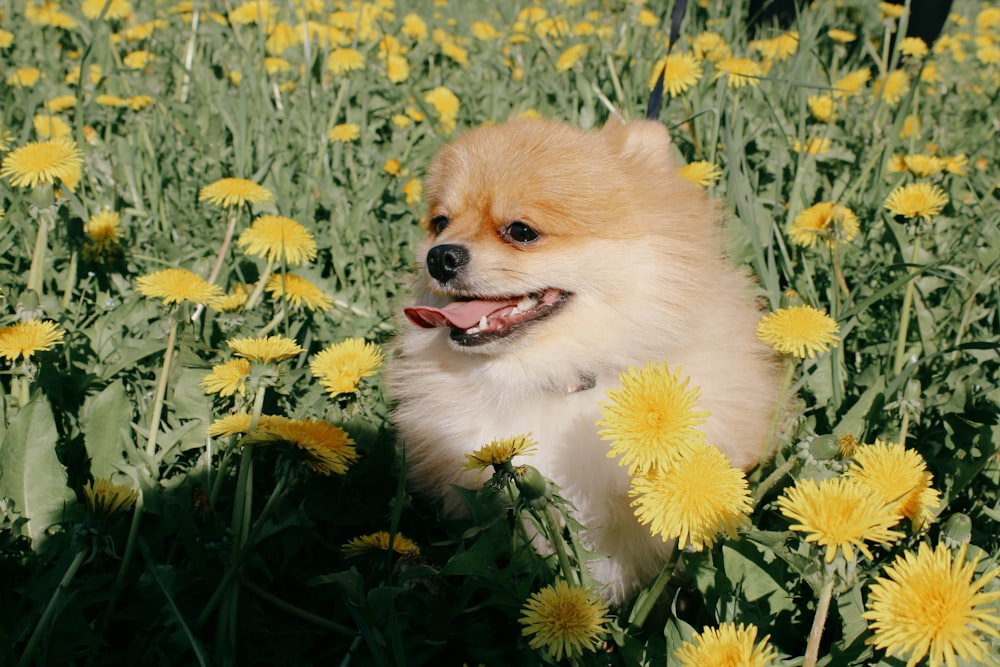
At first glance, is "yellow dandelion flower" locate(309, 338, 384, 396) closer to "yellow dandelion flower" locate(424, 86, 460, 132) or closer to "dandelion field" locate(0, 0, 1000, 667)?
"dandelion field" locate(0, 0, 1000, 667)

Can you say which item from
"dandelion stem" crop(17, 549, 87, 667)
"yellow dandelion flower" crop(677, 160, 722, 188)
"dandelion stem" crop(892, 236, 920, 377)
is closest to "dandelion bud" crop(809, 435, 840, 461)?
"dandelion stem" crop(892, 236, 920, 377)

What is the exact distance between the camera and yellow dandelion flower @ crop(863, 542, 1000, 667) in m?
0.92

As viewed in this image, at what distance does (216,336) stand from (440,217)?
0.84 m

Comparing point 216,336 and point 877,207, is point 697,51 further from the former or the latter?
point 216,336

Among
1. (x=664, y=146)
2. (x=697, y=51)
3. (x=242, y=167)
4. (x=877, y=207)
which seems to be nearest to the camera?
(x=664, y=146)

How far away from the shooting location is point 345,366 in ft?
6.40

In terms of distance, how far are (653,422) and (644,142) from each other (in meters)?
1.47

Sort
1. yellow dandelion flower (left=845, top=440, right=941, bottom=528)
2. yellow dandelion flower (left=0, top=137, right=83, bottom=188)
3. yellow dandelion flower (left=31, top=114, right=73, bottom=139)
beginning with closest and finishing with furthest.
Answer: yellow dandelion flower (left=845, top=440, right=941, bottom=528) → yellow dandelion flower (left=0, top=137, right=83, bottom=188) → yellow dandelion flower (left=31, top=114, right=73, bottom=139)

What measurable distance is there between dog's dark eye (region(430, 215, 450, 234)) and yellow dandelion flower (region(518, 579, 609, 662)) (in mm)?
1460

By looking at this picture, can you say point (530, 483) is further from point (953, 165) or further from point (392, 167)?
point (392, 167)

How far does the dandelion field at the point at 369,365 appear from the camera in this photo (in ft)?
4.58

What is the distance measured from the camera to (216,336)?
2535mm

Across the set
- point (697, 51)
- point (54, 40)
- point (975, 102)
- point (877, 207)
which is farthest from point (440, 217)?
point (975, 102)

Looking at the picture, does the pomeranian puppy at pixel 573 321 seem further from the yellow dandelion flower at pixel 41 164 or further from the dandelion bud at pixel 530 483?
the yellow dandelion flower at pixel 41 164
